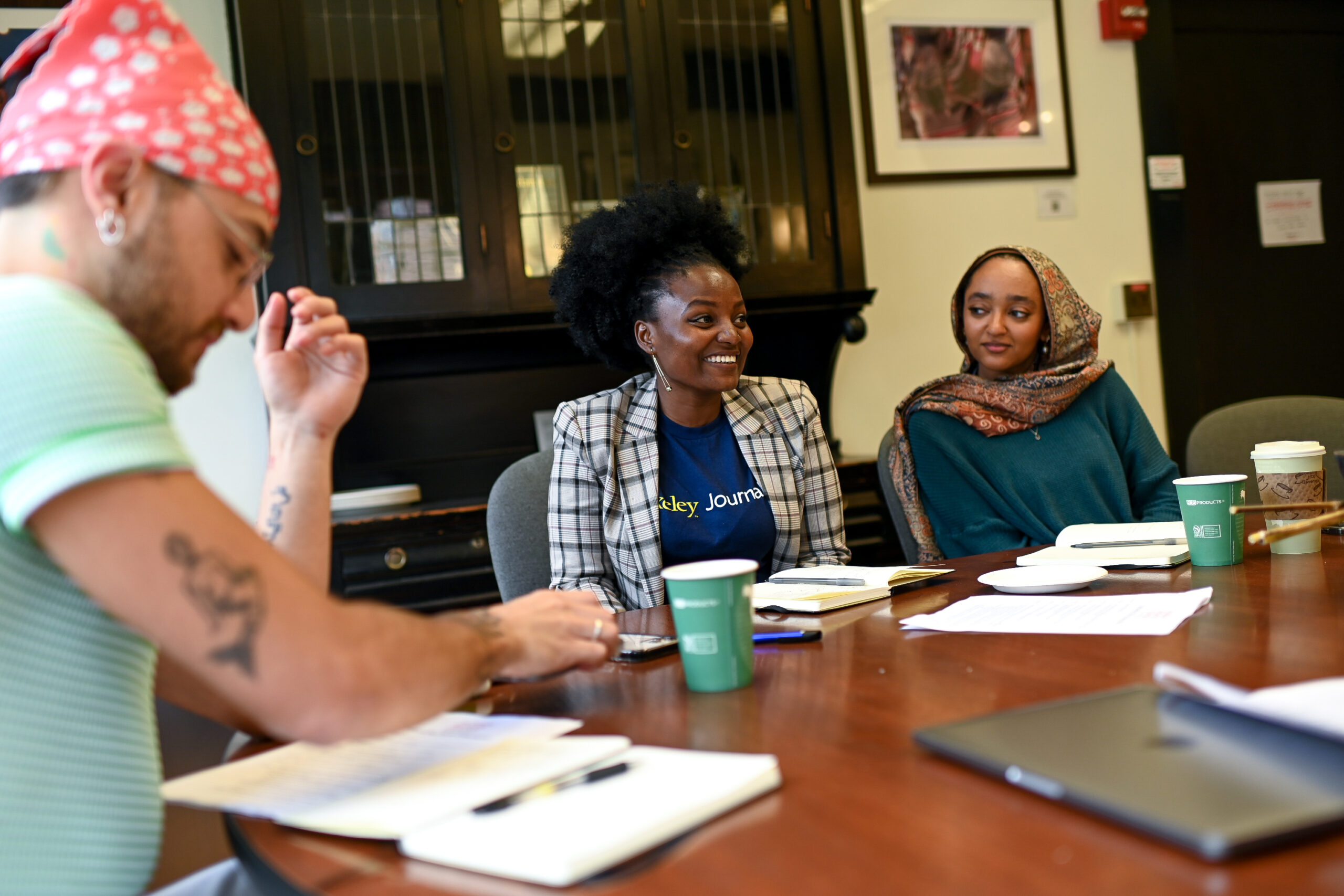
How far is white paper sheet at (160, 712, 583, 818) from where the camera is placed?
0.77 m

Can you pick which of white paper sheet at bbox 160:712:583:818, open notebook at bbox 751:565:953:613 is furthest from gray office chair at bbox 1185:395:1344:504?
white paper sheet at bbox 160:712:583:818

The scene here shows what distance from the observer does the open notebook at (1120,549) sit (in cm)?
144

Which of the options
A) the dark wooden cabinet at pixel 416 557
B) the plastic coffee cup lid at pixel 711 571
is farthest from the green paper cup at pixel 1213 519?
the dark wooden cabinet at pixel 416 557

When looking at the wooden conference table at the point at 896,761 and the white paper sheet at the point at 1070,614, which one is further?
the white paper sheet at the point at 1070,614

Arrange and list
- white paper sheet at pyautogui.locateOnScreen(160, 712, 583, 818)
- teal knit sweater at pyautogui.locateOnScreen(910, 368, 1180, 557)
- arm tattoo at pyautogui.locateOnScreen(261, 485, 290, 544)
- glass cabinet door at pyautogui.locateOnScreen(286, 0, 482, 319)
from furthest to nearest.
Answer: glass cabinet door at pyautogui.locateOnScreen(286, 0, 482, 319) < teal knit sweater at pyautogui.locateOnScreen(910, 368, 1180, 557) < arm tattoo at pyautogui.locateOnScreen(261, 485, 290, 544) < white paper sheet at pyautogui.locateOnScreen(160, 712, 583, 818)

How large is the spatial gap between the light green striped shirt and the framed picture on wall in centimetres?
320

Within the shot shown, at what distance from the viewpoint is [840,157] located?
3262 millimetres

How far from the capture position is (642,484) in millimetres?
1954

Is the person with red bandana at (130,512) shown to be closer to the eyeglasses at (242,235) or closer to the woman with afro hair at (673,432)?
the eyeglasses at (242,235)

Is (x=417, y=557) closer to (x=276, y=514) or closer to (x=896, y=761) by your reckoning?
(x=276, y=514)

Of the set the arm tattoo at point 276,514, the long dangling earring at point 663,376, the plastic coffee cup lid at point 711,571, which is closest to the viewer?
the plastic coffee cup lid at point 711,571

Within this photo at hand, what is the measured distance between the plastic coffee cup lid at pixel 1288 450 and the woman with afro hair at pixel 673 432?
75 centimetres

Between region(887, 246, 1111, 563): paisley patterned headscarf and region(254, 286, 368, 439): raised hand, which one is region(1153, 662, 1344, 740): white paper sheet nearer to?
region(254, 286, 368, 439): raised hand

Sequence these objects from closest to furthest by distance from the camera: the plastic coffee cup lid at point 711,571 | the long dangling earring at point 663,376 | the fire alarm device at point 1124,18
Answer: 1. the plastic coffee cup lid at point 711,571
2. the long dangling earring at point 663,376
3. the fire alarm device at point 1124,18
